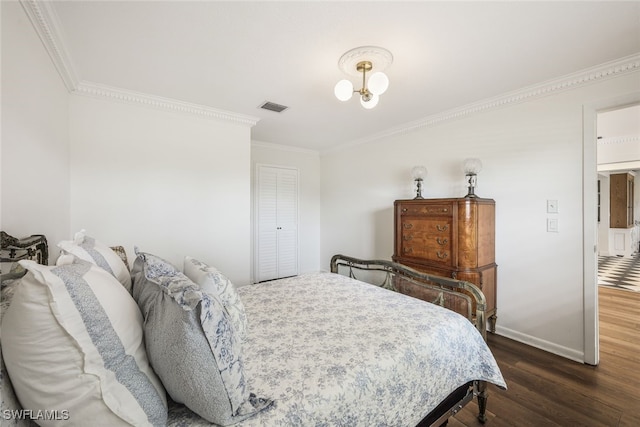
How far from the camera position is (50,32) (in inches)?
65.4

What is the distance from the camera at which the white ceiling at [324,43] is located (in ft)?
5.04

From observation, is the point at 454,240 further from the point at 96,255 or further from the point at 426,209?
the point at 96,255

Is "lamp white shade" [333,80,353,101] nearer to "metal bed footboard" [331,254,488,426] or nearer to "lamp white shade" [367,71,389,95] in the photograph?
"lamp white shade" [367,71,389,95]

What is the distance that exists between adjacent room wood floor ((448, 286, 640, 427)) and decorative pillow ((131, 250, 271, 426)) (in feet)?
4.89

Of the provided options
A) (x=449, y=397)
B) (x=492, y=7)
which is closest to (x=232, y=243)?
(x=449, y=397)

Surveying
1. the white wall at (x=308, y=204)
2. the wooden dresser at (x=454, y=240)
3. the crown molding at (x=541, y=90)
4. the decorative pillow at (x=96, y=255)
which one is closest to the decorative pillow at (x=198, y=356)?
the decorative pillow at (x=96, y=255)

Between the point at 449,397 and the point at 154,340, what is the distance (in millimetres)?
1469

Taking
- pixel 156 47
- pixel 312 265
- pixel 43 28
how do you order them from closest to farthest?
pixel 43 28 < pixel 156 47 < pixel 312 265

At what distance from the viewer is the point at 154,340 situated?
84cm

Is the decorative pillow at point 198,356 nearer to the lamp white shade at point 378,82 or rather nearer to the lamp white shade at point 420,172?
the lamp white shade at point 378,82

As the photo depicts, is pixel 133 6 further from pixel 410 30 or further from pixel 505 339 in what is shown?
pixel 505 339

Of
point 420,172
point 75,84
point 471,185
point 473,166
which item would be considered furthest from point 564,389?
point 75,84

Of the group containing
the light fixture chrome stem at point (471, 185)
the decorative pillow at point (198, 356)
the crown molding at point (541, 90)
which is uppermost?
the crown molding at point (541, 90)

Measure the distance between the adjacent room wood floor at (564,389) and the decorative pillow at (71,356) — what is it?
1.78m
